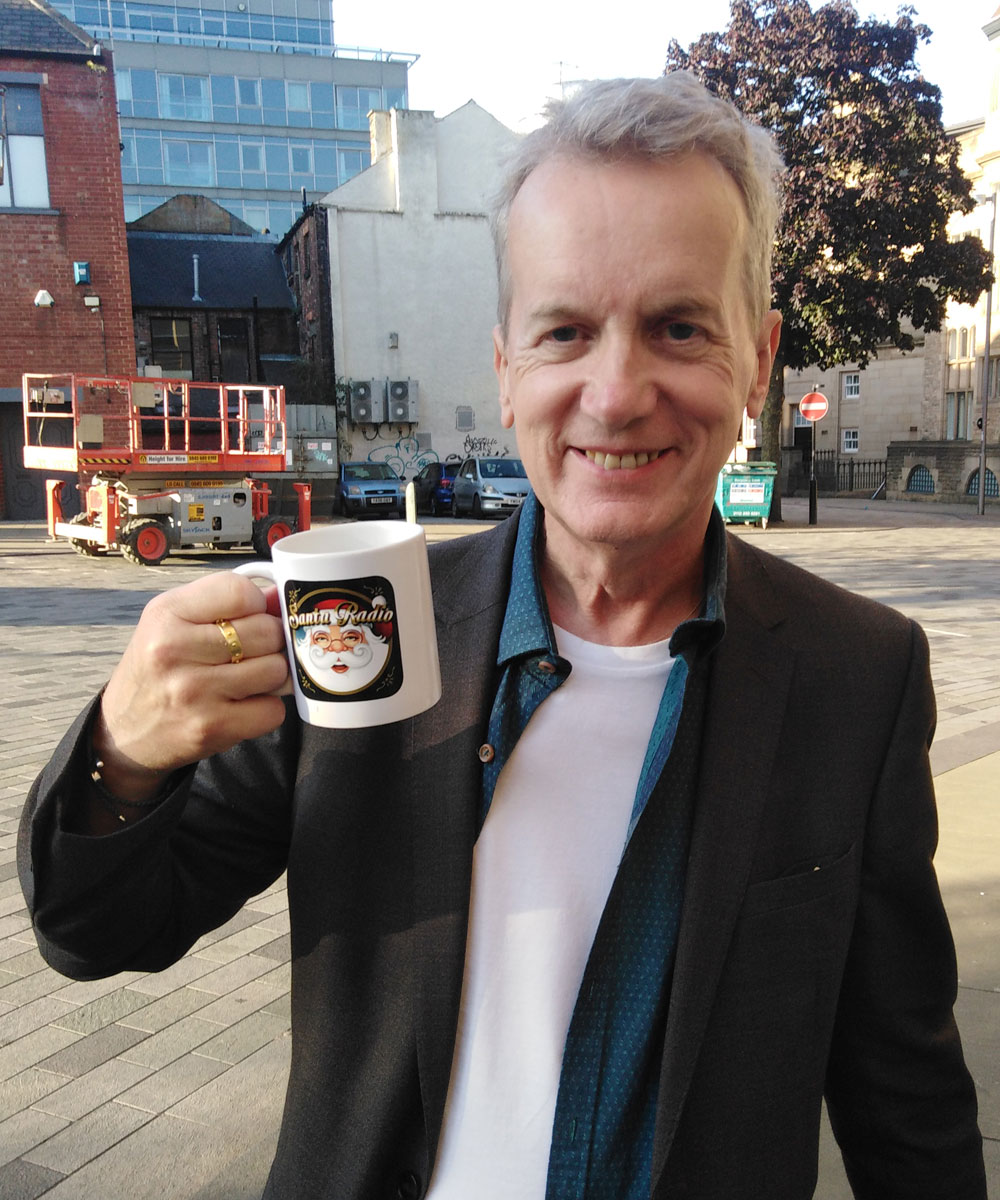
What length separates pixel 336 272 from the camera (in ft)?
106

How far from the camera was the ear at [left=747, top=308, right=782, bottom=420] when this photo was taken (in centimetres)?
161

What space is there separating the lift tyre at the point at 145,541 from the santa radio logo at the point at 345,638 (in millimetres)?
14652

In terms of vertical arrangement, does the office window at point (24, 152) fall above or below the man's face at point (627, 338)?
above

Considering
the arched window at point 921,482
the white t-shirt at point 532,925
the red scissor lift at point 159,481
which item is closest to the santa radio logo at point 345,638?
the white t-shirt at point 532,925

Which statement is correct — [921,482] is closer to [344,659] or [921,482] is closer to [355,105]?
[355,105]

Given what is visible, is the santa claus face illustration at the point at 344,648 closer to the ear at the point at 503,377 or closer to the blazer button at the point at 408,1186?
the ear at the point at 503,377

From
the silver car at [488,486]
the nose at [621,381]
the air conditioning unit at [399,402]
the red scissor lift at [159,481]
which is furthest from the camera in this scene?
the air conditioning unit at [399,402]

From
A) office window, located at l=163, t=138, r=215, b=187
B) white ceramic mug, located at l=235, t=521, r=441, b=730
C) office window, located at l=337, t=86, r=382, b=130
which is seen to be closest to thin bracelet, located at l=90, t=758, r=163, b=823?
white ceramic mug, located at l=235, t=521, r=441, b=730

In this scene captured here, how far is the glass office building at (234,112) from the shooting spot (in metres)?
56.4

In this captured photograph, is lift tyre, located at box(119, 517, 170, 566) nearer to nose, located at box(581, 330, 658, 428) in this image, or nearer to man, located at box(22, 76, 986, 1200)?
man, located at box(22, 76, 986, 1200)

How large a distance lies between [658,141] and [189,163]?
61269 mm

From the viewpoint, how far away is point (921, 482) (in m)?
37.0

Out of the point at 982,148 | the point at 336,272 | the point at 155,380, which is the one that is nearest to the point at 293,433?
the point at 336,272

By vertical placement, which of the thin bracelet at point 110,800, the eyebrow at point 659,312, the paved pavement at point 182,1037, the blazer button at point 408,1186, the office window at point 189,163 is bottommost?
the paved pavement at point 182,1037
